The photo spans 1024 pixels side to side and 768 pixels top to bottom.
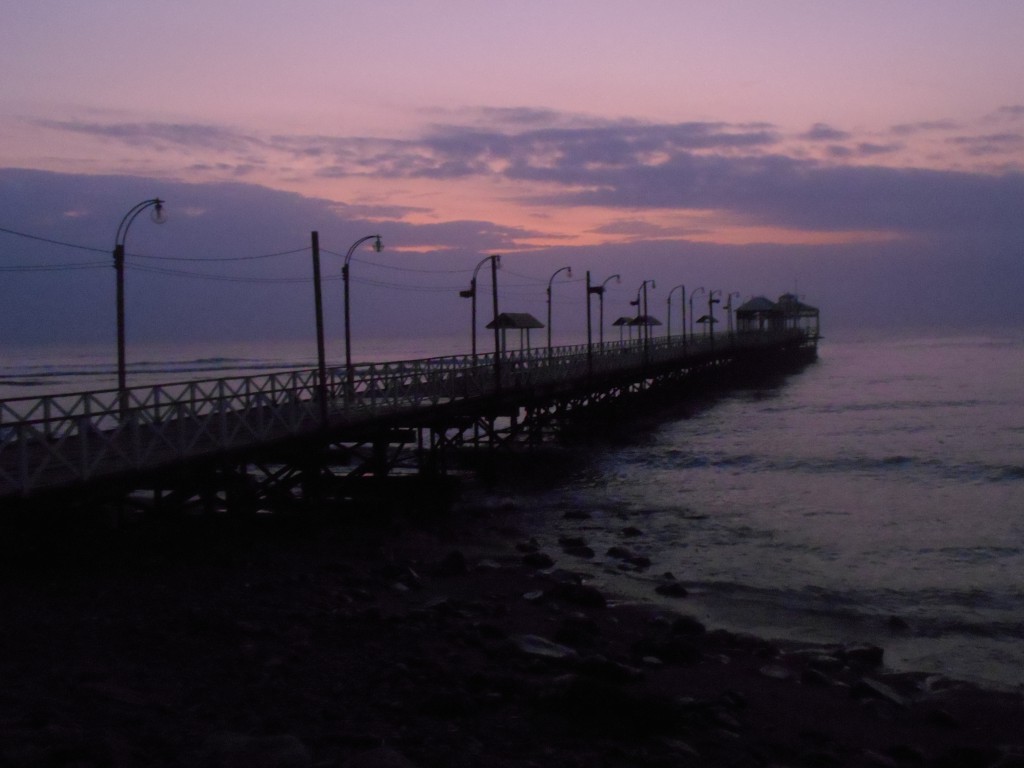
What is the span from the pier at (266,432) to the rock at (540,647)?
5.77 m

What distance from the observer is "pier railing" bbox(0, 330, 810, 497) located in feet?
39.1

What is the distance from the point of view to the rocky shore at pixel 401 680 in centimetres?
651

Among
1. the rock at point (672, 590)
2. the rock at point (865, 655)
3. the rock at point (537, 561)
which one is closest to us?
the rock at point (865, 655)

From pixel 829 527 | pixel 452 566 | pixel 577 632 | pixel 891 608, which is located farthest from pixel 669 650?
pixel 829 527

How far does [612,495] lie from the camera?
23922 millimetres

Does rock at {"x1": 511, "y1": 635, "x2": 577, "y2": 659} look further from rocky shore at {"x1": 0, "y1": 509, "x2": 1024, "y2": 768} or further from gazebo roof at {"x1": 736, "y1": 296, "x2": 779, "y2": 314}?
gazebo roof at {"x1": 736, "y1": 296, "x2": 779, "y2": 314}

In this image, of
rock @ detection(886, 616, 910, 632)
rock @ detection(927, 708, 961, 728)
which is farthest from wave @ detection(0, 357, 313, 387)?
rock @ detection(927, 708, 961, 728)

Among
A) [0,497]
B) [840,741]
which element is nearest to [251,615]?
[0,497]

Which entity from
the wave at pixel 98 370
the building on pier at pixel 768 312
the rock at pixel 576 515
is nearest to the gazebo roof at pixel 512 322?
the rock at pixel 576 515

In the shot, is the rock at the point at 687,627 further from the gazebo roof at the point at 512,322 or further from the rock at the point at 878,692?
the gazebo roof at the point at 512,322

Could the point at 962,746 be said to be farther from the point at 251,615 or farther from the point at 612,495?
the point at 612,495

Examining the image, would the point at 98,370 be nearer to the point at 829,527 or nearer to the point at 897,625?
the point at 829,527

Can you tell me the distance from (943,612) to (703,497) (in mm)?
10225

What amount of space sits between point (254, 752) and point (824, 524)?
16.1 m
